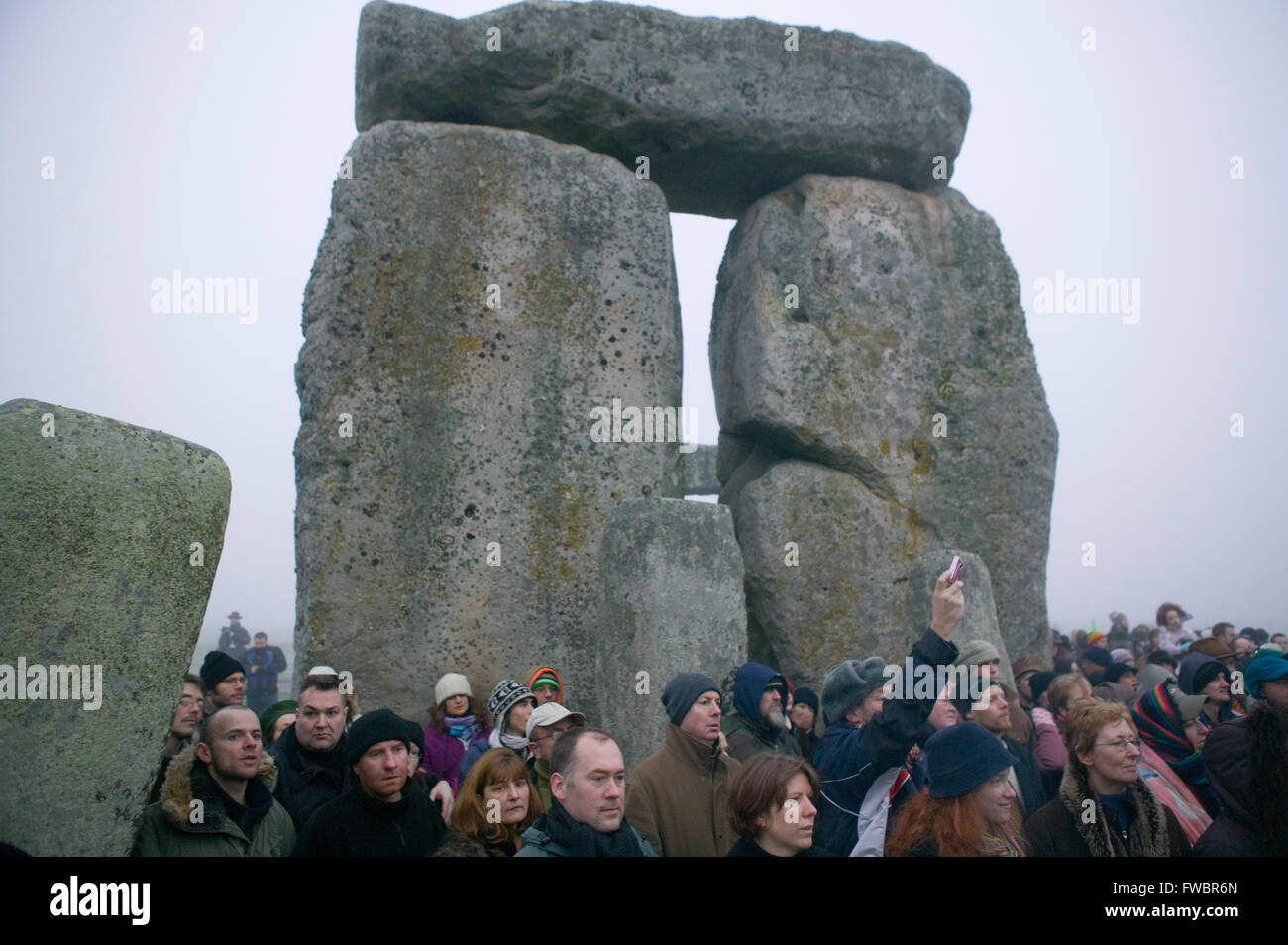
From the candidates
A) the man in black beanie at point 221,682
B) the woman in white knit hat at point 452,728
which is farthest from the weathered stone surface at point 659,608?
the man in black beanie at point 221,682

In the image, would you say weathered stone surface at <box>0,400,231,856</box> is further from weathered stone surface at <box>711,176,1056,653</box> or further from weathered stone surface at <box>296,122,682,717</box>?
weathered stone surface at <box>711,176,1056,653</box>

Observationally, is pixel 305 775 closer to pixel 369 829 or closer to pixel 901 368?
pixel 369 829

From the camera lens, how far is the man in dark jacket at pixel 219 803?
2607 millimetres

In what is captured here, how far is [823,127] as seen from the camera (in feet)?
23.7

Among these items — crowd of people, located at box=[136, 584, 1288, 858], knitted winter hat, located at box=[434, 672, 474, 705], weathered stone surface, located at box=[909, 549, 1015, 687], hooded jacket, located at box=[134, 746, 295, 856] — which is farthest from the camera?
weathered stone surface, located at box=[909, 549, 1015, 687]

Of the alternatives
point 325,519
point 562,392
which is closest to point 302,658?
point 325,519

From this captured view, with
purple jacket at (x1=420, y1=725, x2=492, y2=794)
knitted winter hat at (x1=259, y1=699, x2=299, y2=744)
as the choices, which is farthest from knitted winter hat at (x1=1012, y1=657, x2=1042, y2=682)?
knitted winter hat at (x1=259, y1=699, x2=299, y2=744)

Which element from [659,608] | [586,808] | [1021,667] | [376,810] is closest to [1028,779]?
[659,608]

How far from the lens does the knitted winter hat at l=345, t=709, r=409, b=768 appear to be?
2844 mm

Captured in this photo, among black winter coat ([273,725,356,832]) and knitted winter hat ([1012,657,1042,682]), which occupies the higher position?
black winter coat ([273,725,356,832])

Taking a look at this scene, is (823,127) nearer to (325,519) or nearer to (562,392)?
(562,392)

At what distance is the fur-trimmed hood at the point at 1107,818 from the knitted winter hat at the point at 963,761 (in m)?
0.46

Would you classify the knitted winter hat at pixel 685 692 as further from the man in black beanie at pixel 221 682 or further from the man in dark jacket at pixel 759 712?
the man in black beanie at pixel 221 682
